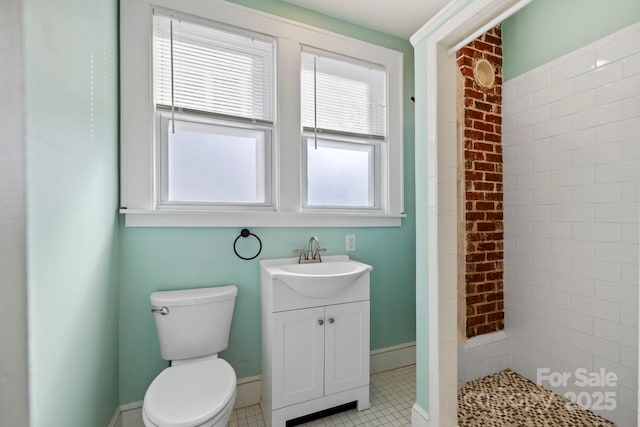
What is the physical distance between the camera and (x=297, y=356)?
158 centimetres

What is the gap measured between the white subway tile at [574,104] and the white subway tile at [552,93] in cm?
3

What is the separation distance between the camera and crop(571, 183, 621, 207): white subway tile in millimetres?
1544

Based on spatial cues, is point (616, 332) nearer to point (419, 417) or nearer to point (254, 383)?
point (419, 417)

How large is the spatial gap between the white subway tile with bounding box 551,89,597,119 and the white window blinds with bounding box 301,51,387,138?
1.07m

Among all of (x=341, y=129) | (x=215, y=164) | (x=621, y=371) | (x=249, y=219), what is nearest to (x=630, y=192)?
(x=621, y=371)

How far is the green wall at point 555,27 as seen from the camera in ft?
5.14

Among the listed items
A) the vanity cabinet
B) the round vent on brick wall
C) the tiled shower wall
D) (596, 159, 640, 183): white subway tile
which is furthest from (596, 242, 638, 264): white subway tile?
the vanity cabinet

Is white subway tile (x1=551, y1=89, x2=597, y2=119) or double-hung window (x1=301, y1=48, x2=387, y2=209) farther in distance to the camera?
double-hung window (x1=301, y1=48, x2=387, y2=209)

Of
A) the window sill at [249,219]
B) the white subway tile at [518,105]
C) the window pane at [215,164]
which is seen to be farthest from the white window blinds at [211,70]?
the white subway tile at [518,105]

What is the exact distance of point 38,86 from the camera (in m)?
0.79

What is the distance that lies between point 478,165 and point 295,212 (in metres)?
1.30

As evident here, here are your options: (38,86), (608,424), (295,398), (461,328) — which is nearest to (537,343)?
(608,424)

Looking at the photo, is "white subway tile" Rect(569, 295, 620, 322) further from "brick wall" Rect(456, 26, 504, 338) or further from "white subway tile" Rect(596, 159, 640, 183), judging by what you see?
"white subway tile" Rect(596, 159, 640, 183)

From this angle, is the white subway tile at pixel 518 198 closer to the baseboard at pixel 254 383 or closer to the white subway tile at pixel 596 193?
the white subway tile at pixel 596 193
